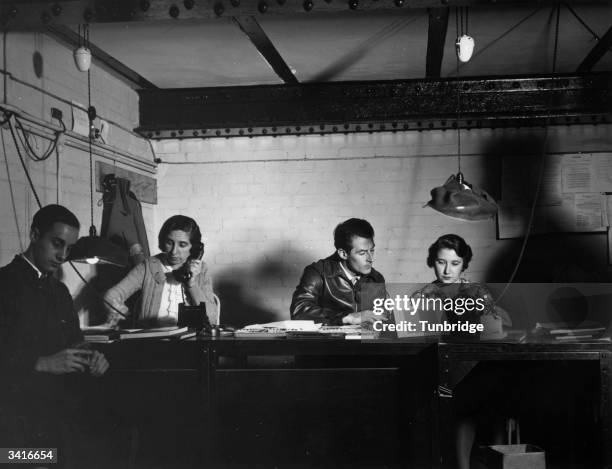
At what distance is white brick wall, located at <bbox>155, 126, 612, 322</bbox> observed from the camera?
18.1 feet

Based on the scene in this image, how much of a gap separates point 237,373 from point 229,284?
278cm

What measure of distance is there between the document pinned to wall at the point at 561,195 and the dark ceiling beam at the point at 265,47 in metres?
2.16

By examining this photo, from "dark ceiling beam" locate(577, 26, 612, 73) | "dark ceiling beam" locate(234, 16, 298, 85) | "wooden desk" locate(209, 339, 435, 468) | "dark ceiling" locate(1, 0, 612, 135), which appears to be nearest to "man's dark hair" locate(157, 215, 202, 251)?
"dark ceiling" locate(1, 0, 612, 135)

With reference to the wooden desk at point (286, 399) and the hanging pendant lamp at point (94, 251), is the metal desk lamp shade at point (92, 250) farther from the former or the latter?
the wooden desk at point (286, 399)

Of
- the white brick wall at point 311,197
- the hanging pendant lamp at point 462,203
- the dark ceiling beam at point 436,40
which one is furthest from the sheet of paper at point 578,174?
the hanging pendant lamp at point 462,203

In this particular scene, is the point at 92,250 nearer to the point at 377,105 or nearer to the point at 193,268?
the point at 193,268

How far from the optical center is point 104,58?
15.1 ft

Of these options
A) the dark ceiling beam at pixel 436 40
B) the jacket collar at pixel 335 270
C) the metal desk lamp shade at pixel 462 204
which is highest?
the dark ceiling beam at pixel 436 40

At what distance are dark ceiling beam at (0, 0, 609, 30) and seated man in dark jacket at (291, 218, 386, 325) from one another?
1721 mm

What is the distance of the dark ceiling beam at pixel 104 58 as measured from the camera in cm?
396

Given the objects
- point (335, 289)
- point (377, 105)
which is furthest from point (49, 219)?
point (377, 105)

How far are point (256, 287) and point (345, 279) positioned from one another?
4.56 feet

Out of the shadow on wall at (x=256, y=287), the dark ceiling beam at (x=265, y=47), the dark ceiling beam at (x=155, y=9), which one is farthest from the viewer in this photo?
the shadow on wall at (x=256, y=287)

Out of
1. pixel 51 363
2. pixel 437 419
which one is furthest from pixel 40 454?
pixel 437 419
